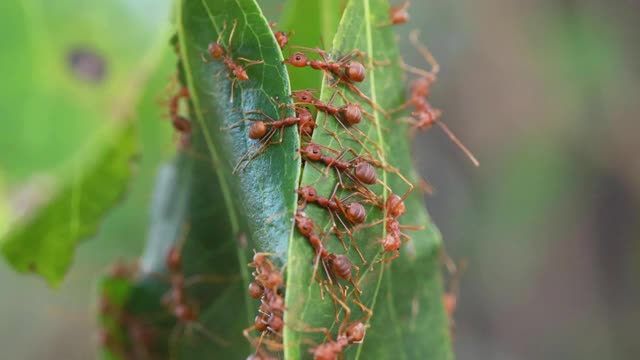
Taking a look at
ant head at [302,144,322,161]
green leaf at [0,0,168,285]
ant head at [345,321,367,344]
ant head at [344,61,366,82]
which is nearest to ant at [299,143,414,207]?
ant head at [302,144,322,161]

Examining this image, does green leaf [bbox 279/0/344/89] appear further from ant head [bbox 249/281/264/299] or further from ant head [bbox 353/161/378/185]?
ant head [bbox 249/281/264/299]

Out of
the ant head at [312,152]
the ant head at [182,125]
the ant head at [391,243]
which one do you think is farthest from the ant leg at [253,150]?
the ant head at [182,125]

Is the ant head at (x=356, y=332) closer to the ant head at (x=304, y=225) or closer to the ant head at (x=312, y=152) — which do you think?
the ant head at (x=304, y=225)

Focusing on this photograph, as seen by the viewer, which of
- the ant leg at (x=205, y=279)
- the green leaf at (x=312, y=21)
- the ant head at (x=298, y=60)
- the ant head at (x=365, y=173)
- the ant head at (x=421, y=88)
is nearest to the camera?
the ant head at (x=365, y=173)

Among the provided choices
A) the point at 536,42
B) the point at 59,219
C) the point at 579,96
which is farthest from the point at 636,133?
the point at 59,219

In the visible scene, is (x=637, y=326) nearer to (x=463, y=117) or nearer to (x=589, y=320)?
(x=589, y=320)

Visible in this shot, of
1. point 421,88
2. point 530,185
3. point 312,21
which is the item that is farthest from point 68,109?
point 530,185
